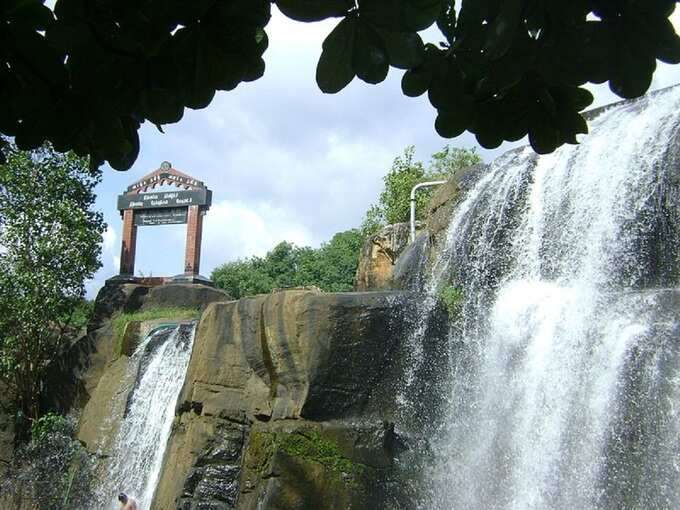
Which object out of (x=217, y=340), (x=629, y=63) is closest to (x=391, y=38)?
(x=629, y=63)

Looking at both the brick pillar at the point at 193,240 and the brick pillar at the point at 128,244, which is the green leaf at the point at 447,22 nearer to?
the brick pillar at the point at 193,240

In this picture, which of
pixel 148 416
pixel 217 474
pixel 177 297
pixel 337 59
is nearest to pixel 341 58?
pixel 337 59

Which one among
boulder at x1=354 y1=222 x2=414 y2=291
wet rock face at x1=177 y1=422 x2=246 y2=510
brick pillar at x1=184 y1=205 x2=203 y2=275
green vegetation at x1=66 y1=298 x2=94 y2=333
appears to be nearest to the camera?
wet rock face at x1=177 y1=422 x2=246 y2=510

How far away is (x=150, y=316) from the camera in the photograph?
18078mm

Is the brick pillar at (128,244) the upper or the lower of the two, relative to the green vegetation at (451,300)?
upper

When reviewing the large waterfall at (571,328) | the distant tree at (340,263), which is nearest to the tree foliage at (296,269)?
the distant tree at (340,263)

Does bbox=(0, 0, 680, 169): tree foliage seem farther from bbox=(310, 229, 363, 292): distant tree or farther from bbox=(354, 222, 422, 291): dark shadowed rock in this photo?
bbox=(310, 229, 363, 292): distant tree

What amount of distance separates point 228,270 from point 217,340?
40.2m

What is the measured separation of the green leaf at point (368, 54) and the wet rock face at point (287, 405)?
844 centimetres

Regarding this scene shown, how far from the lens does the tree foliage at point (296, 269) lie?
46.0 metres

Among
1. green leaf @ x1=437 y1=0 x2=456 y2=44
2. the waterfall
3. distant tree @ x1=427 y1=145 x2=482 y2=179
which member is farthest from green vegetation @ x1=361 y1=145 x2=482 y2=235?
green leaf @ x1=437 y1=0 x2=456 y2=44

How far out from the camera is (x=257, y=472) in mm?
9977

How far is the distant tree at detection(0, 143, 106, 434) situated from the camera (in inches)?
730

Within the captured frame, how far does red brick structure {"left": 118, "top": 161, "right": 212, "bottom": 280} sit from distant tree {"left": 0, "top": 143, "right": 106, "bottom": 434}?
7.67ft
